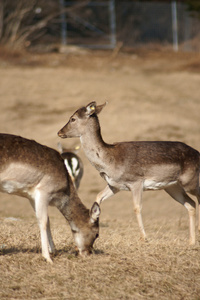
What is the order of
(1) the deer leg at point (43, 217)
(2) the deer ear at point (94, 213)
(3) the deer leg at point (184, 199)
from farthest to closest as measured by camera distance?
1. (3) the deer leg at point (184, 199)
2. (2) the deer ear at point (94, 213)
3. (1) the deer leg at point (43, 217)

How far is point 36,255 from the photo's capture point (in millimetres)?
5656

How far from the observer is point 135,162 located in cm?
716

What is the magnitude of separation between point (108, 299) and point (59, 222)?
13.2ft

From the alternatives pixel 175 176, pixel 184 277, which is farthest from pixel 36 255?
pixel 175 176

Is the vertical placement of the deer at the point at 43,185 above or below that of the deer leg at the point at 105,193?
above

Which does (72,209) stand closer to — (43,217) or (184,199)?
(43,217)

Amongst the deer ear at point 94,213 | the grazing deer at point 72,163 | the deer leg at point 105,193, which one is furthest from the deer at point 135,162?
the grazing deer at point 72,163

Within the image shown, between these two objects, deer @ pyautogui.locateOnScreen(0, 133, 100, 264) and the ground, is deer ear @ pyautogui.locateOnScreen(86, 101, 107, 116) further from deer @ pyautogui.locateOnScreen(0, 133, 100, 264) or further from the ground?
the ground

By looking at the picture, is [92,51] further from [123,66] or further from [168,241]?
[168,241]

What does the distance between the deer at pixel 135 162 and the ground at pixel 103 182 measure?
0.68m

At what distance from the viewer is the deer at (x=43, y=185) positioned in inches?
209

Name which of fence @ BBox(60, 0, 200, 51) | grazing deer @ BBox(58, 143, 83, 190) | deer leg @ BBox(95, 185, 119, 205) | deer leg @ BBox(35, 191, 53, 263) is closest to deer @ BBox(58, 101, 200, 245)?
deer leg @ BBox(95, 185, 119, 205)

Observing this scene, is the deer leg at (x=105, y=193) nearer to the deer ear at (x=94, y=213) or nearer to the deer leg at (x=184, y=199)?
the deer leg at (x=184, y=199)

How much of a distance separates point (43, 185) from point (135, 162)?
2.01 meters
